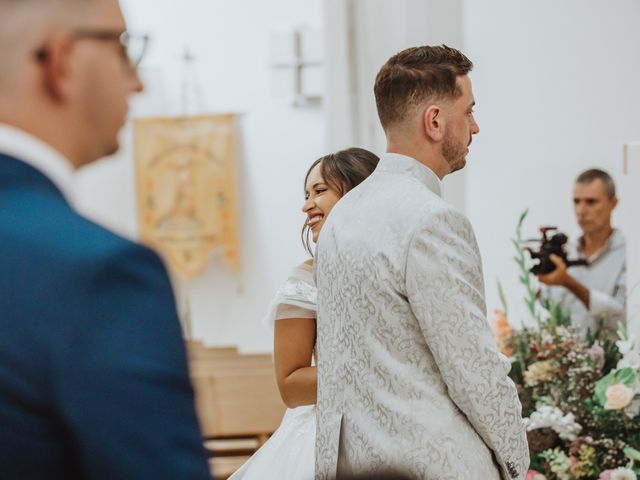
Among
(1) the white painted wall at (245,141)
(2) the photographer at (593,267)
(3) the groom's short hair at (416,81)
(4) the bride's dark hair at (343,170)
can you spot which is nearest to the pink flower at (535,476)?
(2) the photographer at (593,267)

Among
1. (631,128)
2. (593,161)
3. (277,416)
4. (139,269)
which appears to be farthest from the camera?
(277,416)

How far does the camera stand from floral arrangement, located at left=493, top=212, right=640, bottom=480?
3.31m

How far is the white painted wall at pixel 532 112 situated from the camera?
5.79 m

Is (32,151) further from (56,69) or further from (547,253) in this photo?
(547,253)

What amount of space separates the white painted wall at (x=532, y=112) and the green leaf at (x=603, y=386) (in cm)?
246

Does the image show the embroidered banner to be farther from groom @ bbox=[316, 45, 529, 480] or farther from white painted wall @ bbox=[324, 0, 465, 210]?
groom @ bbox=[316, 45, 529, 480]

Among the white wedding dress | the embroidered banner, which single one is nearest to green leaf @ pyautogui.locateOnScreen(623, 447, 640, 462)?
the white wedding dress

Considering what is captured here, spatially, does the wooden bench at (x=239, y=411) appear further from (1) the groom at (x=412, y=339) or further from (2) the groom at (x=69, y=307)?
(2) the groom at (x=69, y=307)

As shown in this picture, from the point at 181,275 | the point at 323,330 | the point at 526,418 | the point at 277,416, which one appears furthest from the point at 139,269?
the point at 181,275

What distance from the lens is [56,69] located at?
101 centimetres

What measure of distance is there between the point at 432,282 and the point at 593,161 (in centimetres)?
401

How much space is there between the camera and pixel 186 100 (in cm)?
1055

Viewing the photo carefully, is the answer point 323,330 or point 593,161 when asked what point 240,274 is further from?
point 323,330

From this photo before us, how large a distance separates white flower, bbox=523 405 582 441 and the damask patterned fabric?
3.65ft
